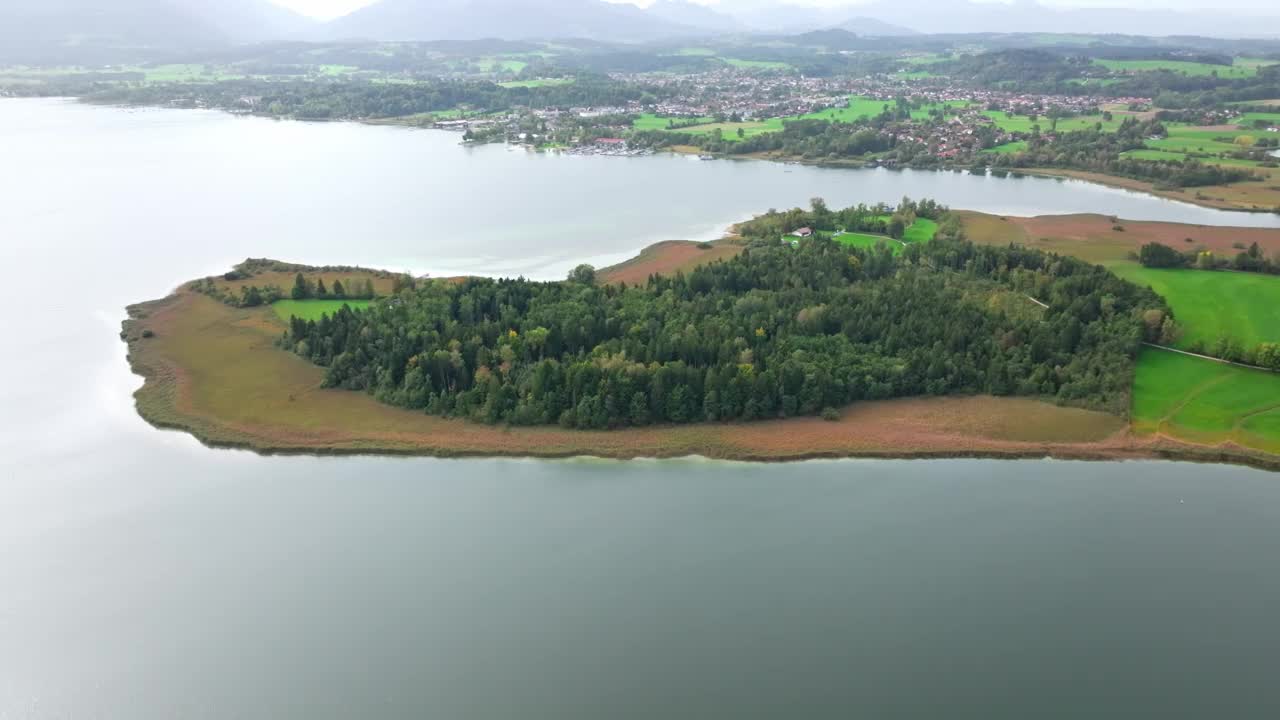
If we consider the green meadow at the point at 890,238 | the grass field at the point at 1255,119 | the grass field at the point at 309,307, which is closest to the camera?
the grass field at the point at 309,307

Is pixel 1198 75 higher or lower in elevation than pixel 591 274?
higher

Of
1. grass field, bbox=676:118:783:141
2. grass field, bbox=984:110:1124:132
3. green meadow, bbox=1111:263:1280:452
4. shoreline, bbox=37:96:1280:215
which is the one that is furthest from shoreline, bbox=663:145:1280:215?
green meadow, bbox=1111:263:1280:452

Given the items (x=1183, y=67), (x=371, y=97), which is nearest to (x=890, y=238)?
(x=371, y=97)

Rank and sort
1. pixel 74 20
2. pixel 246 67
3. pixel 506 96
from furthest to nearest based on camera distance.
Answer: pixel 74 20 → pixel 246 67 → pixel 506 96

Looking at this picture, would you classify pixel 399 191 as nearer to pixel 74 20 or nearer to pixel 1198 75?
pixel 1198 75

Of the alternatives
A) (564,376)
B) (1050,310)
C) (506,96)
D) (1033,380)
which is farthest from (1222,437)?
(506,96)

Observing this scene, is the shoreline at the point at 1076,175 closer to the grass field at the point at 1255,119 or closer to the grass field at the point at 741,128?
the grass field at the point at 741,128

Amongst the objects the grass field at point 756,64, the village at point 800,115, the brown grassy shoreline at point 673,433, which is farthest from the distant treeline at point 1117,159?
the grass field at point 756,64
